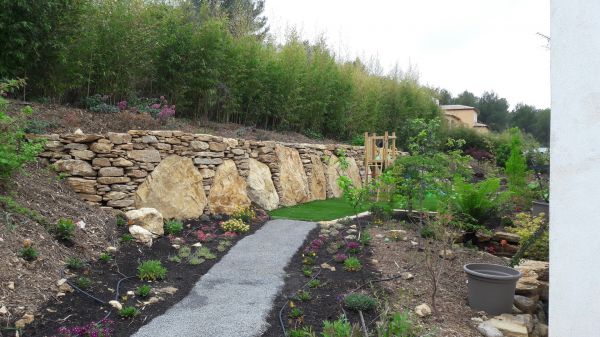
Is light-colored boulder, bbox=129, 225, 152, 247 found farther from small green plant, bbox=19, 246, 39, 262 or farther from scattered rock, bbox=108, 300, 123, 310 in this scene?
scattered rock, bbox=108, 300, 123, 310

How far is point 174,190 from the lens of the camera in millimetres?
6730

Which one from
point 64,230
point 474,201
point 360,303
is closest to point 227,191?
point 64,230

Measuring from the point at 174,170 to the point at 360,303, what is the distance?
13.6 feet

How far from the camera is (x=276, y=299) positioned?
4.16 meters

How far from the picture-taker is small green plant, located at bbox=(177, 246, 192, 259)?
5.28 metres

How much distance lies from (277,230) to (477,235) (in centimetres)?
299

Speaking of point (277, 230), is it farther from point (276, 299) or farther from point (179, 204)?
point (276, 299)

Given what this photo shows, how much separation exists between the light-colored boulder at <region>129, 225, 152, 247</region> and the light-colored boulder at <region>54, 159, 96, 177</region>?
3.97 ft

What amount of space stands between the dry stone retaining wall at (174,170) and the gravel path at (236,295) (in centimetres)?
146

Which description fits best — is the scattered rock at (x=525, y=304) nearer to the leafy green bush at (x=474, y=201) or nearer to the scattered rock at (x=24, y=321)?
the leafy green bush at (x=474, y=201)

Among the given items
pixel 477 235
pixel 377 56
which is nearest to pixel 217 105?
pixel 477 235

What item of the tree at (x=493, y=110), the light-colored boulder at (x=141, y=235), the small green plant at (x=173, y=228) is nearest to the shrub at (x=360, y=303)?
the light-colored boulder at (x=141, y=235)

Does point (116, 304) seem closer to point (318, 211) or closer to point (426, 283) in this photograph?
point (426, 283)
